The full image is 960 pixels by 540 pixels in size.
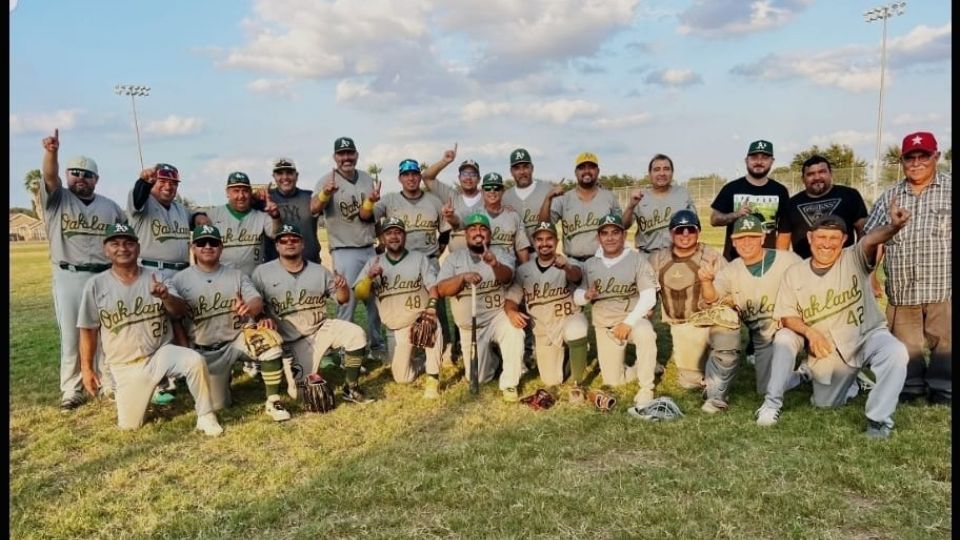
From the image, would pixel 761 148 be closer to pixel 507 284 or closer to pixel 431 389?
pixel 507 284

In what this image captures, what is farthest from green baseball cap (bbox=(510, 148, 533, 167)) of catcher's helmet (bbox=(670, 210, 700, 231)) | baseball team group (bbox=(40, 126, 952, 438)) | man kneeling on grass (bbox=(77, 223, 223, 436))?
man kneeling on grass (bbox=(77, 223, 223, 436))

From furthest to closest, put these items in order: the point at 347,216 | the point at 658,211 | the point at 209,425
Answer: the point at 347,216
the point at 658,211
the point at 209,425

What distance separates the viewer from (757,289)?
612 cm

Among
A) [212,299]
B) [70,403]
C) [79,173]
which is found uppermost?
[79,173]

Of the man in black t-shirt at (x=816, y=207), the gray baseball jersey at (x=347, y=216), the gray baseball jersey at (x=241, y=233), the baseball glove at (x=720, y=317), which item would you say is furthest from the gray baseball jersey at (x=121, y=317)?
the man in black t-shirt at (x=816, y=207)

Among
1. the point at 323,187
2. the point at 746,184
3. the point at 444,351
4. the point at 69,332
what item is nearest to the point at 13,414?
the point at 69,332

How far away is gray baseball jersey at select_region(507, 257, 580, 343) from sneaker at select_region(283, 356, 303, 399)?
2.25 meters

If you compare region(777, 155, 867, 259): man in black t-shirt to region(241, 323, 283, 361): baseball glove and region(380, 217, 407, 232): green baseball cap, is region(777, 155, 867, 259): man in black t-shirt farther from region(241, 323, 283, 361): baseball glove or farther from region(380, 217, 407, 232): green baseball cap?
region(241, 323, 283, 361): baseball glove

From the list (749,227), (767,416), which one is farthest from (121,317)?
(749,227)

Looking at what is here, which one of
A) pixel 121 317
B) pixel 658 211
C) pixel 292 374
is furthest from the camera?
pixel 658 211

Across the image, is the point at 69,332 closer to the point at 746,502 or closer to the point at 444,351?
the point at 444,351

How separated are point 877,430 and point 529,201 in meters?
4.25

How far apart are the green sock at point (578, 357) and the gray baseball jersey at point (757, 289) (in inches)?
53.5

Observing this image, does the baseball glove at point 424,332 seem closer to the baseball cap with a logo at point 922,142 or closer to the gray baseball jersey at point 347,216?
the gray baseball jersey at point 347,216
